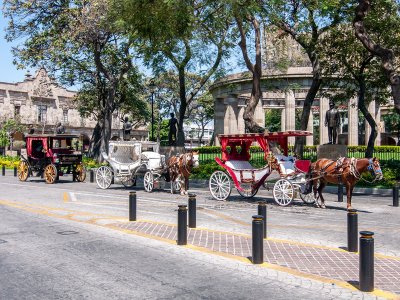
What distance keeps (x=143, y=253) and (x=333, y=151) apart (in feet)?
59.3

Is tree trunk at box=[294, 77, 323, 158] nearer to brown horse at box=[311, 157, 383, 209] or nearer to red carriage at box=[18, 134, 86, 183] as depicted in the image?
brown horse at box=[311, 157, 383, 209]

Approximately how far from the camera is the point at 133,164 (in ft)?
71.5

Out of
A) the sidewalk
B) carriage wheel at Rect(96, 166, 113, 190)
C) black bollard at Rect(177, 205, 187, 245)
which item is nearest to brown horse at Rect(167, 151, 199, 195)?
carriage wheel at Rect(96, 166, 113, 190)

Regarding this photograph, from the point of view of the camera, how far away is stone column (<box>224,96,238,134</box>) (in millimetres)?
45228

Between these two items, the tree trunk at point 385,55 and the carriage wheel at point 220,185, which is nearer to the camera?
the carriage wheel at point 220,185

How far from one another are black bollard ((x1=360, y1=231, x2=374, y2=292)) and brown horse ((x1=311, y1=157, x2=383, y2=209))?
8.46 m

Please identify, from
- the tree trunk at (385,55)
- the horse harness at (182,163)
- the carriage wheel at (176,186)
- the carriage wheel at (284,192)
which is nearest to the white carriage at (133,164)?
the carriage wheel at (176,186)

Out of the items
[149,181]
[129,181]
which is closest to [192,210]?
→ [149,181]

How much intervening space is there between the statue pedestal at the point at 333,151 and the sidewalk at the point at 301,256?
15.4 metres

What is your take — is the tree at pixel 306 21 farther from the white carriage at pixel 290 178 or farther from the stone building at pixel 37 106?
the stone building at pixel 37 106

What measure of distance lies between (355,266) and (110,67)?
3529 cm

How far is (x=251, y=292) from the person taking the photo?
6.43 meters

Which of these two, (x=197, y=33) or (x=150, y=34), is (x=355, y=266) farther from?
(x=197, y=33)

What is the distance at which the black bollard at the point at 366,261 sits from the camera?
6.29 meters
